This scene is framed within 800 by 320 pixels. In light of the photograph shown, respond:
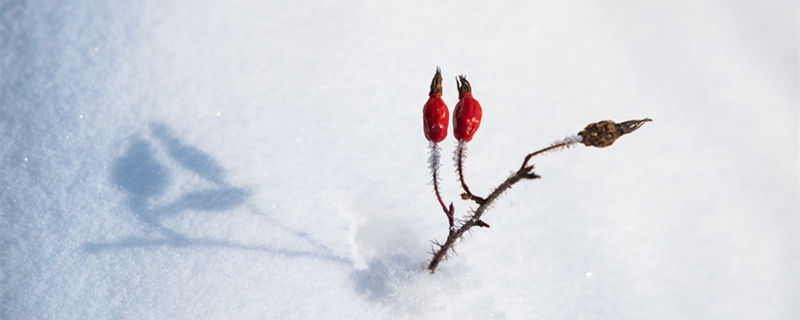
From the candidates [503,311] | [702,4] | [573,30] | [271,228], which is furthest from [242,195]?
[702,4]

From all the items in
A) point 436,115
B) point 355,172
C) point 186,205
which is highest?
point 436,115

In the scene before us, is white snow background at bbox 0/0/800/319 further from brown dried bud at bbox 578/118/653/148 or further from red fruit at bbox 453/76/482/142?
brown dried bud at bbox 578/118/653/148

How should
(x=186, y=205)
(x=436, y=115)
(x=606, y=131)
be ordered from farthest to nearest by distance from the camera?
(x=186, y=205), (x=436, y=115), (x=606, y=131)

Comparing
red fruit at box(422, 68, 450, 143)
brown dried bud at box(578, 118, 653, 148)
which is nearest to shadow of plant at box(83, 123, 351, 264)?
red fruit at box(422, 68, 450, 143)

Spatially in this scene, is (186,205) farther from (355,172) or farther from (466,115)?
(466,115)

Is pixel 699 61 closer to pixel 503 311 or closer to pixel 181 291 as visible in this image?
pixel 503 311

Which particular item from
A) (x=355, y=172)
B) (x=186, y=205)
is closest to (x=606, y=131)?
(x=355, y=172)

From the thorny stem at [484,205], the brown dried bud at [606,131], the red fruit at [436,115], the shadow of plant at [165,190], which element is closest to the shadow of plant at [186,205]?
the shadow of plant at [165,190]
